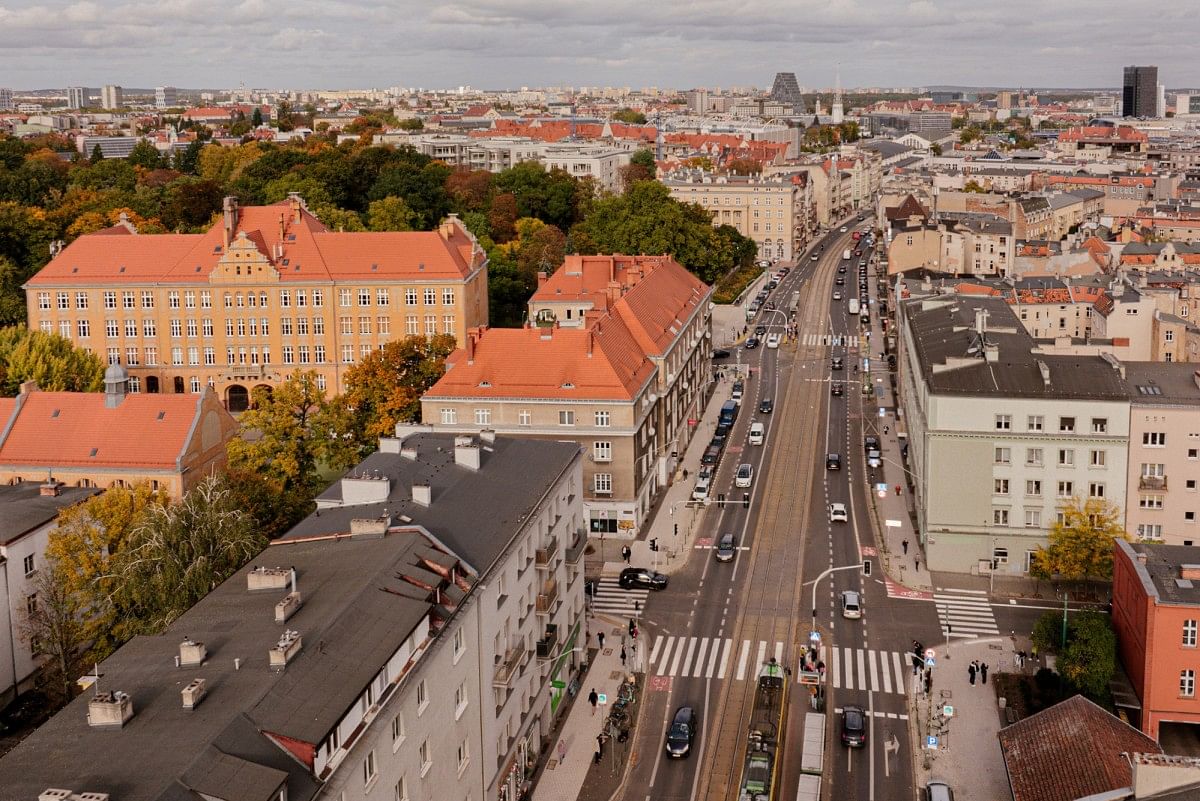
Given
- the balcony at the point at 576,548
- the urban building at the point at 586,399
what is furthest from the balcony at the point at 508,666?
the urban building at the point at 586,399

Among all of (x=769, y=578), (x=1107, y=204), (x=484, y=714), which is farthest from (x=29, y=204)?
(x=1107, y=204)

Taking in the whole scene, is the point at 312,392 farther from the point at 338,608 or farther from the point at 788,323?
the point at 788,323

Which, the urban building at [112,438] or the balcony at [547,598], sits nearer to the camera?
the balcony at [547,598]

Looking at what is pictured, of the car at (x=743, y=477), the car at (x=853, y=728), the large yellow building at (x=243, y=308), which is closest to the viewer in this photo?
the car at (x=853, y=728)

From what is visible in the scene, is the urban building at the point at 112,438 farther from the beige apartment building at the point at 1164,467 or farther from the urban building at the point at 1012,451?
the beige apartment building at the point at 1164,467

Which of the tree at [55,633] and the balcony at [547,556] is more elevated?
the balcony at [547,556]

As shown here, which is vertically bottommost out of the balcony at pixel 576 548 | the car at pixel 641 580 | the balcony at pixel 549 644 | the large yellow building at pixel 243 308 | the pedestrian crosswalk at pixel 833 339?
the car at pixel 641 580

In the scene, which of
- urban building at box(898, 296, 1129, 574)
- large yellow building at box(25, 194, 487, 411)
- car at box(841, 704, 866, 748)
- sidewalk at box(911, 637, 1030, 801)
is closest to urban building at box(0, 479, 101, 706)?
car at box(841, 704, 866, 748)

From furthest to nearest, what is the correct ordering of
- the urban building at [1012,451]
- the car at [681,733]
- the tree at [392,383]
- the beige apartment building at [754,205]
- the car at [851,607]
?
the beige apartment building at [754,205]
the tree at [392,383]
the urban building at [1012,451]
the car at [851,607]
the car at [681,733]
